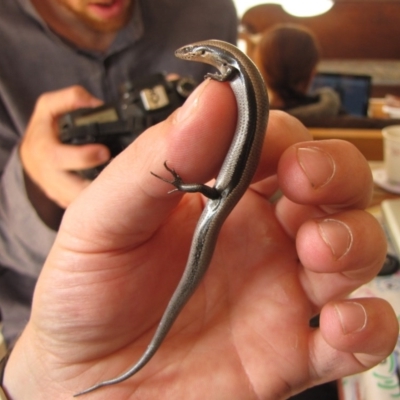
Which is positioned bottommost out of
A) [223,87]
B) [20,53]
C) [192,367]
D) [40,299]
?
[192,367]

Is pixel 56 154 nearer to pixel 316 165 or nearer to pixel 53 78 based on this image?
pixel 53 78

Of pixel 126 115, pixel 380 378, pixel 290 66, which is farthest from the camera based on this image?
pixel 290 66

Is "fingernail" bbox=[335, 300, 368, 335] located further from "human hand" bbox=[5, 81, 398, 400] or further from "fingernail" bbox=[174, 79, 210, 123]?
"fingernail" bbox=[174, 79, 210, 123]

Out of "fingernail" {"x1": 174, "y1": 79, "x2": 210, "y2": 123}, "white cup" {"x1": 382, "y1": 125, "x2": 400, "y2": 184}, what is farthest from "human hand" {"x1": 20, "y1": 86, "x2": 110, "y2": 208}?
"white cup" {"x1": 382, "y1": 125, "x2": 400, "y2": 184}

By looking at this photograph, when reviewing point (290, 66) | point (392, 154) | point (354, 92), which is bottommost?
point (354, 92)

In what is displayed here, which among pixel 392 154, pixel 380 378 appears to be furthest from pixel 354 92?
pixel 380 378

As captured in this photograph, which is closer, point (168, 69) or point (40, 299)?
point (40, 299)

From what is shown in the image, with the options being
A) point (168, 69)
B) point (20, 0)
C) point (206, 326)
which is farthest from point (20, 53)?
point (206, 326)

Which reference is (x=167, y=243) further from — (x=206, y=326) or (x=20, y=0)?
(x=20, y=0)
